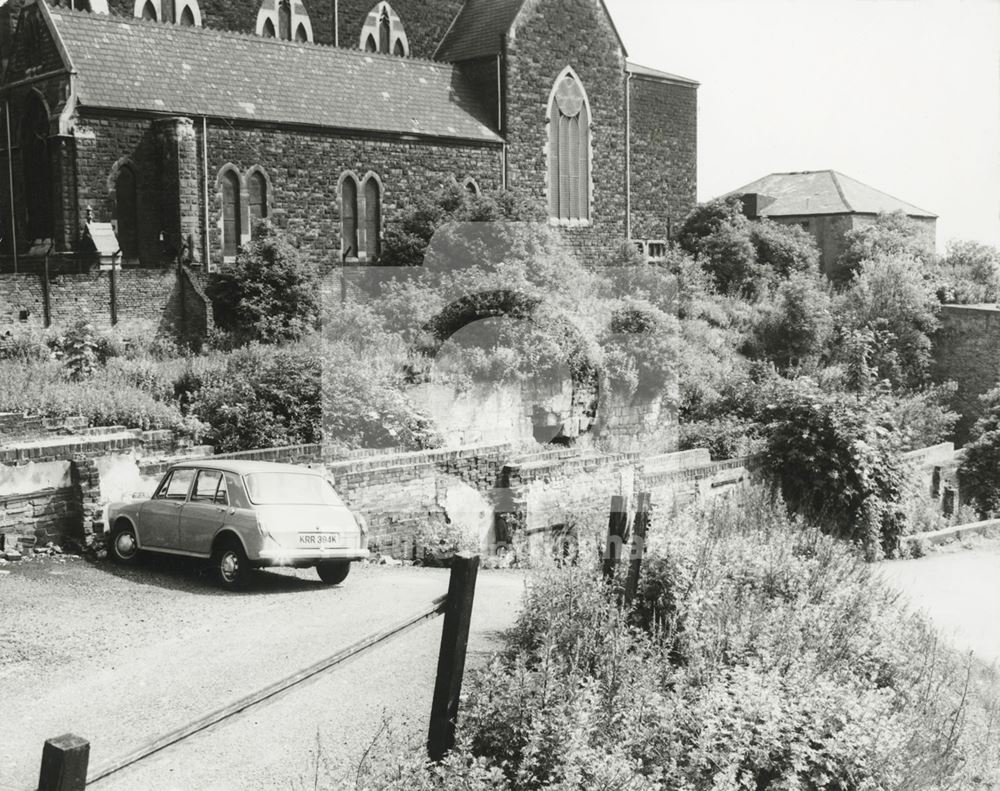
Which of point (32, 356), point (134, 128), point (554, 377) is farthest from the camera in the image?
point (134, 128)

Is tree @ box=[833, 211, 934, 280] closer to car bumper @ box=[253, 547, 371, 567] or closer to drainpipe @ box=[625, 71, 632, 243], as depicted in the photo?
drainpipe @ box=[625, 71, 632, 243]

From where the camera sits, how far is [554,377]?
23656mm

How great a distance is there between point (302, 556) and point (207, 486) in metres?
1.39

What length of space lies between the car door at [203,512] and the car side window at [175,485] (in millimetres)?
336

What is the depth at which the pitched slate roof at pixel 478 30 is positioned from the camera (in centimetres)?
3462

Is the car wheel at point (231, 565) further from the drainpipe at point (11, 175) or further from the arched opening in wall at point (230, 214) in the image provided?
the drainpipe at point (11, 175)

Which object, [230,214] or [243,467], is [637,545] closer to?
[243,467]

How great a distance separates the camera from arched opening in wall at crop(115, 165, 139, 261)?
26.6 metres

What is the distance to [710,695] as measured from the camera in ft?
26.3

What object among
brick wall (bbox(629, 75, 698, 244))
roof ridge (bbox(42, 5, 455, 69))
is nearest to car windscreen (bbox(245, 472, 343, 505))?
roof ridge (bbox(42, 5, 455, 69))

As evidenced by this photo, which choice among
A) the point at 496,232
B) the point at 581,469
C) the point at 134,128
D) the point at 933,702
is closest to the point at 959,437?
the point at 496,232

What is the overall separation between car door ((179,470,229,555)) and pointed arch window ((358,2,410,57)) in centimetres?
2722

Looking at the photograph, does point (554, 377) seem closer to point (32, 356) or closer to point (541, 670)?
point (32, 356)

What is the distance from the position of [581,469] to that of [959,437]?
959 inches
